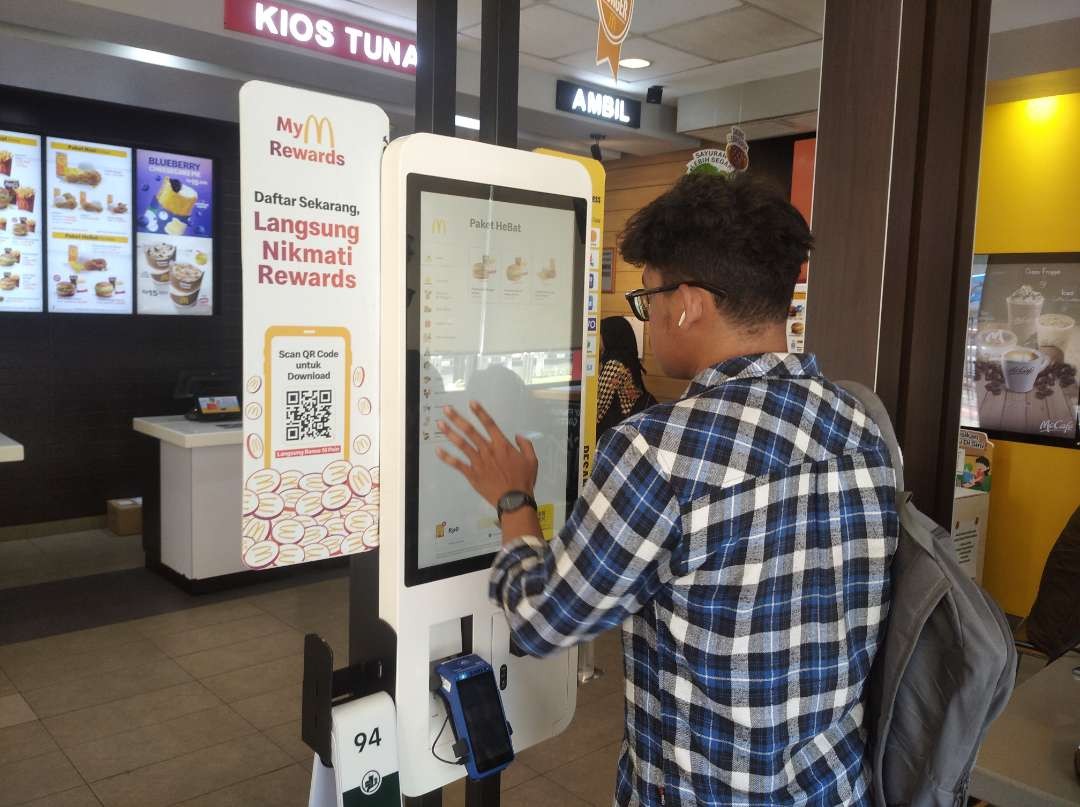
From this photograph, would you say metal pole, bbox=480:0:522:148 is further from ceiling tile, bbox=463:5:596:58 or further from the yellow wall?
the yellow wall

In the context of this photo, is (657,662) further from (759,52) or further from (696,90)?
(696,90)

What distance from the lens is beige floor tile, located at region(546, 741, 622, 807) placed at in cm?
293

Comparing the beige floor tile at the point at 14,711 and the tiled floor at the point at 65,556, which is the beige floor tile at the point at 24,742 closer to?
the beige floor tile at the point at 14,711

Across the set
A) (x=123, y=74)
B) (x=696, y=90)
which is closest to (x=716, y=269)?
(x=123, y=74)

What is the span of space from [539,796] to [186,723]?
1396 mm

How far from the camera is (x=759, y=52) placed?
5.19 m

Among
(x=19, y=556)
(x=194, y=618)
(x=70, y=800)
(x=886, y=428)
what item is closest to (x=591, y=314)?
(x=886, y=428)

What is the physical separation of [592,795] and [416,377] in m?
2.22

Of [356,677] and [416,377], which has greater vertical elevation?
[416,377]

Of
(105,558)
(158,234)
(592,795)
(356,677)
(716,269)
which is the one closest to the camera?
(716,269)

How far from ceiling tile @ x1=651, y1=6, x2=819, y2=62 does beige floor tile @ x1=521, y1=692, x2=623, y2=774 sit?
11.5ft

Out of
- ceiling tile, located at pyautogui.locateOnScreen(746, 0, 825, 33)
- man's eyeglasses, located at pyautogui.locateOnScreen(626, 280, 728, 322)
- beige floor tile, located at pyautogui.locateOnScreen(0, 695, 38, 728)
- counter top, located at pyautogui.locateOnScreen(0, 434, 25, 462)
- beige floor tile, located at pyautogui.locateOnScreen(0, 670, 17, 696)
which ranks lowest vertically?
beige floor tile, located at pyautogui.locateOnScreen(0, 695, 38, 728)

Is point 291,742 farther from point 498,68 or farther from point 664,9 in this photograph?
point 664,9

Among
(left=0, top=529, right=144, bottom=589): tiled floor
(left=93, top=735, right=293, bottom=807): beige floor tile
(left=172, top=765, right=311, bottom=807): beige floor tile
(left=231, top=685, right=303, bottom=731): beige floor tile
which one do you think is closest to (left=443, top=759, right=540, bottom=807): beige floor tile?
(left=172, top=765, right=311, bottom=807): beige floor tile
